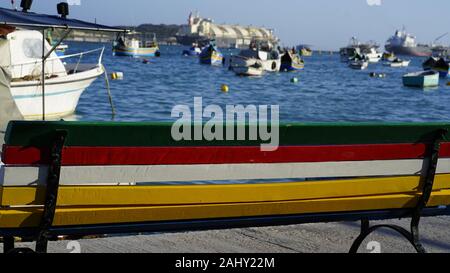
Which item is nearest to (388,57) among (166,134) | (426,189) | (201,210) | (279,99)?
(279,99)

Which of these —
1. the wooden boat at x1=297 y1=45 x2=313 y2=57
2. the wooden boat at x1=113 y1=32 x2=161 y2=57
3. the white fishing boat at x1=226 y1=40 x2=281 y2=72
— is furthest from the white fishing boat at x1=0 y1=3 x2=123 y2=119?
the wooden boat at x1=297 y1=45 x2=313 y2=57

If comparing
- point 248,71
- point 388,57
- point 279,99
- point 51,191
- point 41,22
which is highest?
point 41,22

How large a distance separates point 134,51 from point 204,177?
87.2m

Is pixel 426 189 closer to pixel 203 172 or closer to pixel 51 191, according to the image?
pixel 203 172

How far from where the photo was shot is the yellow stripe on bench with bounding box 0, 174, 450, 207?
3.49 metres

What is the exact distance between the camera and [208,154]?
366 centimetres

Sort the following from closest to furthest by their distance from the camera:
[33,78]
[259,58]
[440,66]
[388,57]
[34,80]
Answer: [34,80] → [33,78] → [259,58] → [440,66] → [388,57]

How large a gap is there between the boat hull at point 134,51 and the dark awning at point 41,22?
249 ft

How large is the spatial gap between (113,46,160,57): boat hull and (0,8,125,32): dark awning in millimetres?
75835

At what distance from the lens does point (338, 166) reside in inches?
153

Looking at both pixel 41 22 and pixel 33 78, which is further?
pixel 33 78

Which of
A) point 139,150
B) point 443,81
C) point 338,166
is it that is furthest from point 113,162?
point 443,81

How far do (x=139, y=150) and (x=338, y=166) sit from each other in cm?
104

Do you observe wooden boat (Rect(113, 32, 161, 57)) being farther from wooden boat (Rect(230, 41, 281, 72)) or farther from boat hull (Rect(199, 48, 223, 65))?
wooden boat (Rect(230, 41, 281, 72))
